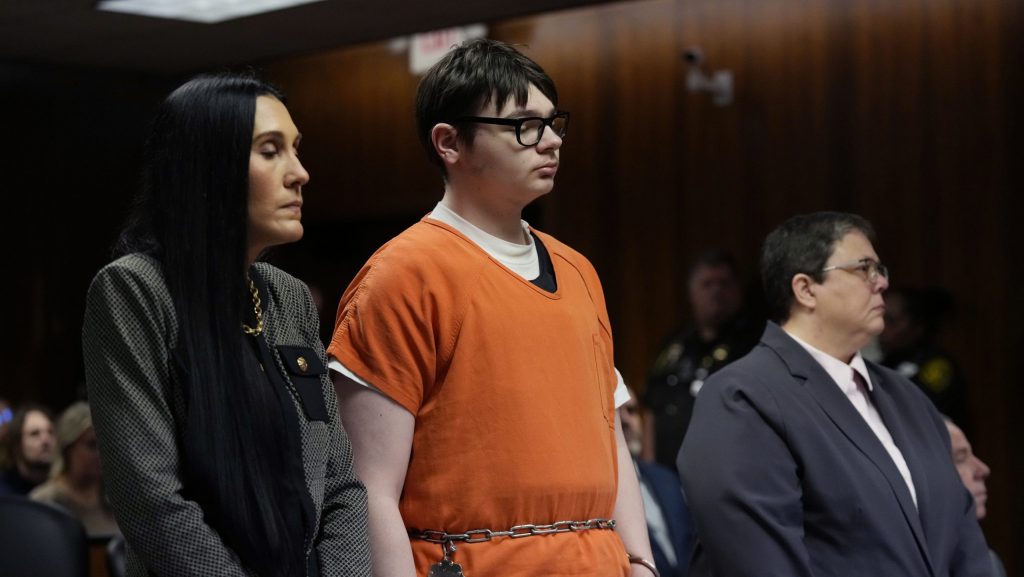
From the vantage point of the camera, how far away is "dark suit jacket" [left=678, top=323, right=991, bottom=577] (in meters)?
2.90

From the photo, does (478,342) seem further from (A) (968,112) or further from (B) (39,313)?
(B) (39,313)

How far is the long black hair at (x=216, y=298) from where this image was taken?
1.77 metres

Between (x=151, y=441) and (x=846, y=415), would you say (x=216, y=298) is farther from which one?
(x=846, y=415)

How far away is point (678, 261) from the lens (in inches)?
298

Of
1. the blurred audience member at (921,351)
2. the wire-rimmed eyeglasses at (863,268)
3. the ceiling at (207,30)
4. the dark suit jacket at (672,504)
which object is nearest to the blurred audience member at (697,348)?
the blurred audience member at (921,351)

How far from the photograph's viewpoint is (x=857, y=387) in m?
3.26

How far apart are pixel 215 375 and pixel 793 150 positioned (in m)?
5.69

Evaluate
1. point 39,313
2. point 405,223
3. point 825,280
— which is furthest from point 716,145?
point 39,313

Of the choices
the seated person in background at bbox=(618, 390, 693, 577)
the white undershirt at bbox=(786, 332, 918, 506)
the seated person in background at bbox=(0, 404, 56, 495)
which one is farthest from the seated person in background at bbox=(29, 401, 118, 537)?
the white undershirt at bbox=(786, 332, 918, 506)

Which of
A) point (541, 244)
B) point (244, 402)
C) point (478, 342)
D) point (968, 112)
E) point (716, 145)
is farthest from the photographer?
point (716, 145)

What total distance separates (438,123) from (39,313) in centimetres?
807

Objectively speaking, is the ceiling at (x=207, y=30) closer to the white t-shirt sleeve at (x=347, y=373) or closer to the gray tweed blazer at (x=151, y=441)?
the white t-shirt sleeve at (x=347, y=373)

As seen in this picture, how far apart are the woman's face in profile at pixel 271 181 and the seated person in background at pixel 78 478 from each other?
12.4 feet

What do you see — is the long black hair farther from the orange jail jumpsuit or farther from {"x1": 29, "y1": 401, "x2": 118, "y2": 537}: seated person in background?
{"x1": 29, "y1": 401, "x2": 118, "y2": 537}: seated person in background
